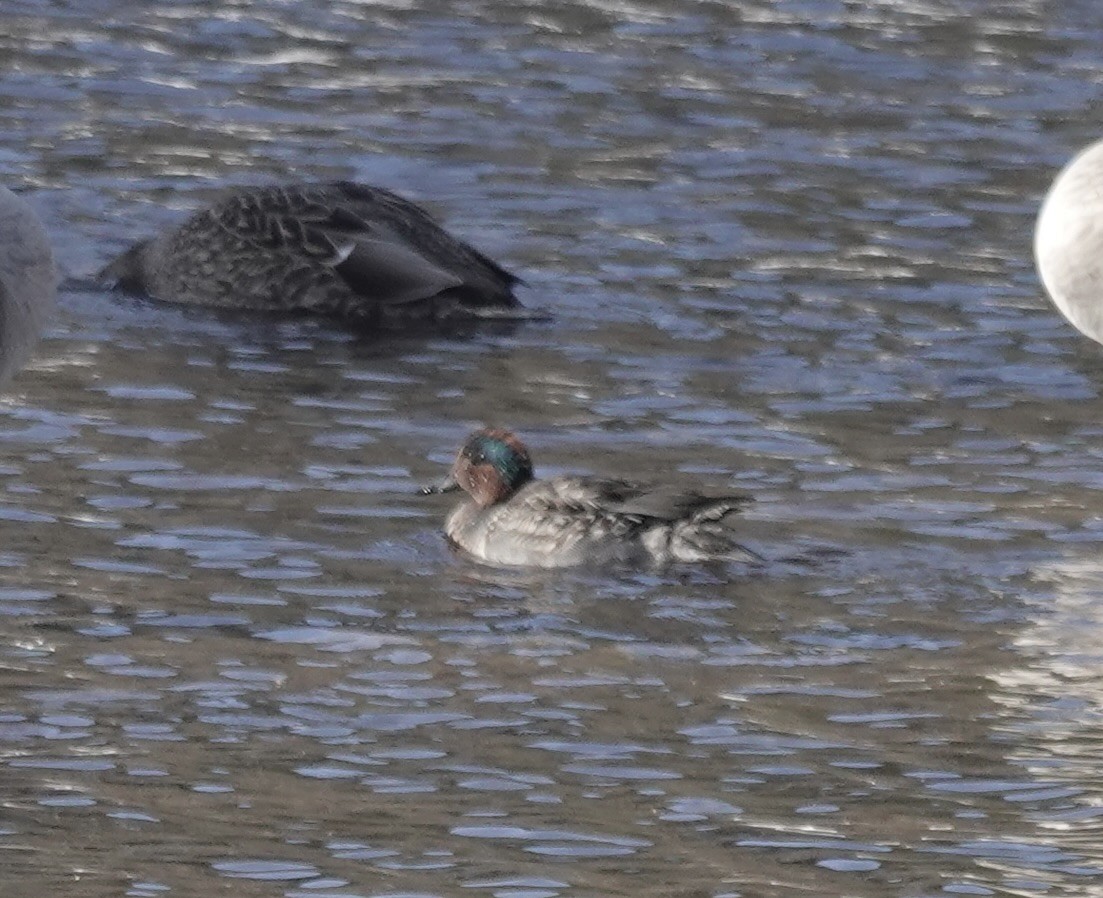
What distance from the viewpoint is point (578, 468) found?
30.6 ft

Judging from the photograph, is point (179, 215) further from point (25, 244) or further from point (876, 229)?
point (25, 244)

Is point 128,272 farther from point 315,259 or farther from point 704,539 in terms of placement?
point 704,539

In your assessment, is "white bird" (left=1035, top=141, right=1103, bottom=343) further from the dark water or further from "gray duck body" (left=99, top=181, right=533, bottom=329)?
"gray duck body" (left=99, top=181, right=533, bottom=329)

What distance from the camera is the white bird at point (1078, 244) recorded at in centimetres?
867

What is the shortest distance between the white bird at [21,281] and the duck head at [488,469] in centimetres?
130

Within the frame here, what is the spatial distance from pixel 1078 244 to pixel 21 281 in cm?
306

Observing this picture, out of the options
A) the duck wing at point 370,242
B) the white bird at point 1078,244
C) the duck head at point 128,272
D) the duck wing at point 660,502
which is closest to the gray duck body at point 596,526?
the duck wing at point 660,502

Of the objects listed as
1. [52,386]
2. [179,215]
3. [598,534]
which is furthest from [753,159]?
[598,534]

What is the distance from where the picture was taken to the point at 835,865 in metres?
5.84

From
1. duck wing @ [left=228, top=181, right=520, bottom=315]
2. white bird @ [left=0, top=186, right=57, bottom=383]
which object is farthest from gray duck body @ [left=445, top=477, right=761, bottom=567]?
duck wing @ [left=228, top=181, right=520, bottom=315]

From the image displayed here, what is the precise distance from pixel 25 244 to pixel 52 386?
5.50 feet

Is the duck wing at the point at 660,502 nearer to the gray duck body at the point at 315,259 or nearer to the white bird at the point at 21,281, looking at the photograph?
the white bird at the point at 21,281

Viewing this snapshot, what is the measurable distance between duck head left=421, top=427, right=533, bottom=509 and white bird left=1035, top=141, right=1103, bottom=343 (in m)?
1.68

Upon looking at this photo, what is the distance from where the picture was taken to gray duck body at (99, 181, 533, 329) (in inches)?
454
